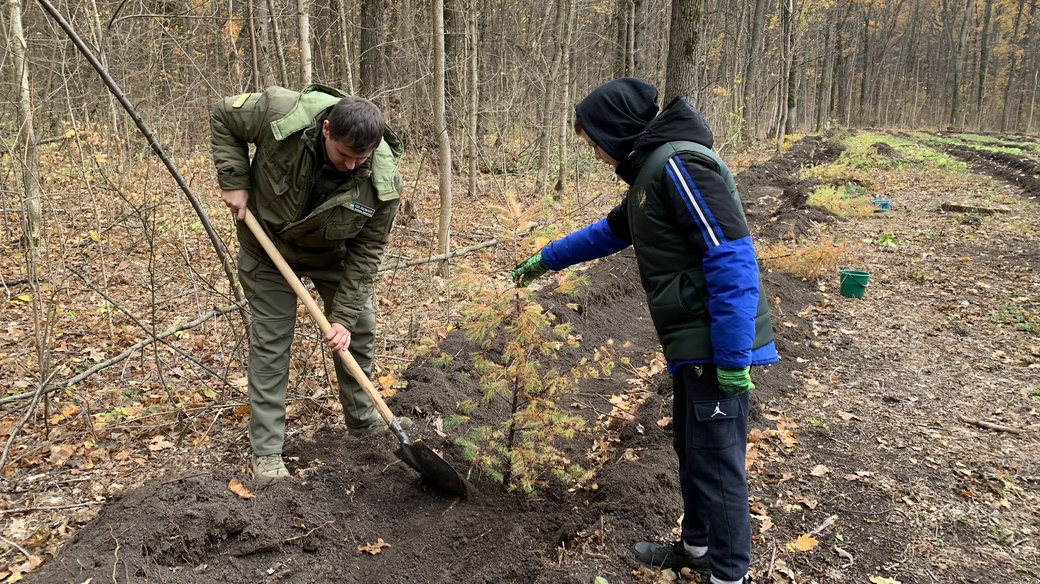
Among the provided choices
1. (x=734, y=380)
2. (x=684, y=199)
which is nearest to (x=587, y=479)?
(x=734, y=380)

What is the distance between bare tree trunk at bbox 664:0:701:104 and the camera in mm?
6844

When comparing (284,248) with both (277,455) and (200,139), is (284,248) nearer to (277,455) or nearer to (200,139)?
(277,455)

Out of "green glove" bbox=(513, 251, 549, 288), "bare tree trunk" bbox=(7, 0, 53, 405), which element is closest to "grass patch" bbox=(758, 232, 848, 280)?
"green glove" bbox=(513, 251, 549, 288)

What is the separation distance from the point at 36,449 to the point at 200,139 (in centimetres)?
557

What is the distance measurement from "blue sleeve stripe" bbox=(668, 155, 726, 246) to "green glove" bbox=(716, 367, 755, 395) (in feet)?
1.63

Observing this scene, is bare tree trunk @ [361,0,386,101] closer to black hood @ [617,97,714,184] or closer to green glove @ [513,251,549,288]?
green glove @ [513,251,549,288]

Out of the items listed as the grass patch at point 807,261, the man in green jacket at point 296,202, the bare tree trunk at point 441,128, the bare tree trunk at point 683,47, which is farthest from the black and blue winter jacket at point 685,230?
the grass patch at point 807,261

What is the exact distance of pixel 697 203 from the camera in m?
2.38

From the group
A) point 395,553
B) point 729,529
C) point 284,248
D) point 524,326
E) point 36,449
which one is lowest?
point 395,553

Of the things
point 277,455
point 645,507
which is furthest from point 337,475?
point 645,507

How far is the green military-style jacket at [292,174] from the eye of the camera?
3.29 m

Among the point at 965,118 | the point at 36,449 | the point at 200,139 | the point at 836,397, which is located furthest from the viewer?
the point at 965,118

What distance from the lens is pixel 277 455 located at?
146 inches

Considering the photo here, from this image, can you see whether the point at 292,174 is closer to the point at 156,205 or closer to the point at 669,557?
the point at 156,205
